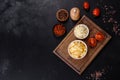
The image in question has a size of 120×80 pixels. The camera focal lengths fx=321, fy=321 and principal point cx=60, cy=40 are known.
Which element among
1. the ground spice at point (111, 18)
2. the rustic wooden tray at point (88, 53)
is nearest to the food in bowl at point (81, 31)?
the rustic wooden tray at point (88, 53)

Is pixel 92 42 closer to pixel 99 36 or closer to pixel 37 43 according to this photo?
pixel 99 36

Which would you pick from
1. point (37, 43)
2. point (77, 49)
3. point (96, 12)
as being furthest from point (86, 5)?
point (37, 43)

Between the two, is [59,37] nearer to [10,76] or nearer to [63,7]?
[63,7]

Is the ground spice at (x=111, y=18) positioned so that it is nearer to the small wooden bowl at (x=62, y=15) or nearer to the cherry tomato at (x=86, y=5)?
the cherry tomato at (x=86, y=5)

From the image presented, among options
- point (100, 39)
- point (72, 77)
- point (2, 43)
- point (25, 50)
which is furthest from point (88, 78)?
point (2, 43)

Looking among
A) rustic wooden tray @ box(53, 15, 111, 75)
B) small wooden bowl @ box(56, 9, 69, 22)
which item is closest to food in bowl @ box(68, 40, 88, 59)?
rustic wooden tray @ box(53, 15, 111, 75)

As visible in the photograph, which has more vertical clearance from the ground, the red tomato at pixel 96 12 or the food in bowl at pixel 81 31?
the red tomato at pixel 96 12
